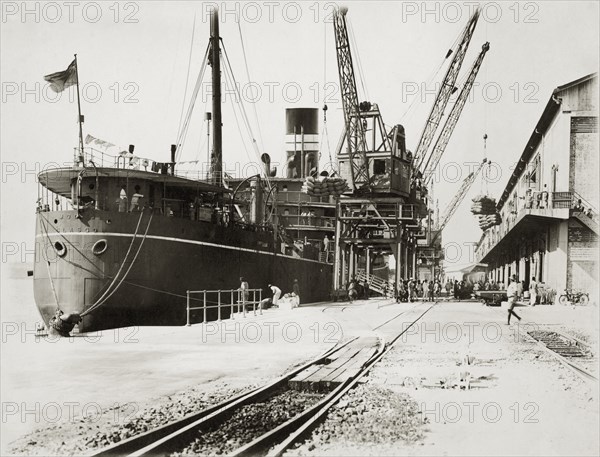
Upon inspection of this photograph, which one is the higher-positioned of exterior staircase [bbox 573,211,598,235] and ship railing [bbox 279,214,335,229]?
ship railing [bbox 279,214,335,229]

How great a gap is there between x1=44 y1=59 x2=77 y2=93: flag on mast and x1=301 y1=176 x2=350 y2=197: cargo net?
727 inches

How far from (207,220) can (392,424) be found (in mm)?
20085

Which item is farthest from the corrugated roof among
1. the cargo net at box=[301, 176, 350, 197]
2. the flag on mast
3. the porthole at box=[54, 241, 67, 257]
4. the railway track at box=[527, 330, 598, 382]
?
the porthole at box=[54, 241, 67, 257]

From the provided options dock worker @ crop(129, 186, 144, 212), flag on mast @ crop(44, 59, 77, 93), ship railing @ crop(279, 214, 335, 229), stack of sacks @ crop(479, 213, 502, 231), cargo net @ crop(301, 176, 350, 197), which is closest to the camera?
flag on mast @ crop(44, 59, 77, 93)

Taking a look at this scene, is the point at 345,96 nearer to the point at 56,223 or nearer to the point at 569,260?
the point at 569,260

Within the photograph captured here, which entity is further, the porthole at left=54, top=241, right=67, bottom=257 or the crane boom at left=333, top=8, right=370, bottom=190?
the crane boom at left=333, top=8, right=370, bottom=190

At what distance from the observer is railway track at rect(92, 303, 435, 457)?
5.88 m

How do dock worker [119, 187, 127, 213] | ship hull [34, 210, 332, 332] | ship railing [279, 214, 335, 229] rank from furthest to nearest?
1. ship railing [279, 214, 335, 229]
2. dock worker [119, 187, 127, 213]
3. ship hull [34, 210, 332, 332]

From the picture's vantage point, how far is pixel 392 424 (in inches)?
269

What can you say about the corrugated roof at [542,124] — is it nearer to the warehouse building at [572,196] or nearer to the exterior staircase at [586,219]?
the warehouse building at [572,196]

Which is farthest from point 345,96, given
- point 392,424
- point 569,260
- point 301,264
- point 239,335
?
point 392,424

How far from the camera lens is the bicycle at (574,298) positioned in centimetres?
2452

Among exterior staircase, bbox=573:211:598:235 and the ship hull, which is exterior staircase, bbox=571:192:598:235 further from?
the ship hull

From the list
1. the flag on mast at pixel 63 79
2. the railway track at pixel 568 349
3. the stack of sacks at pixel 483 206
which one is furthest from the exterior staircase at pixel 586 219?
the stack of sacks at pixel 483 206
